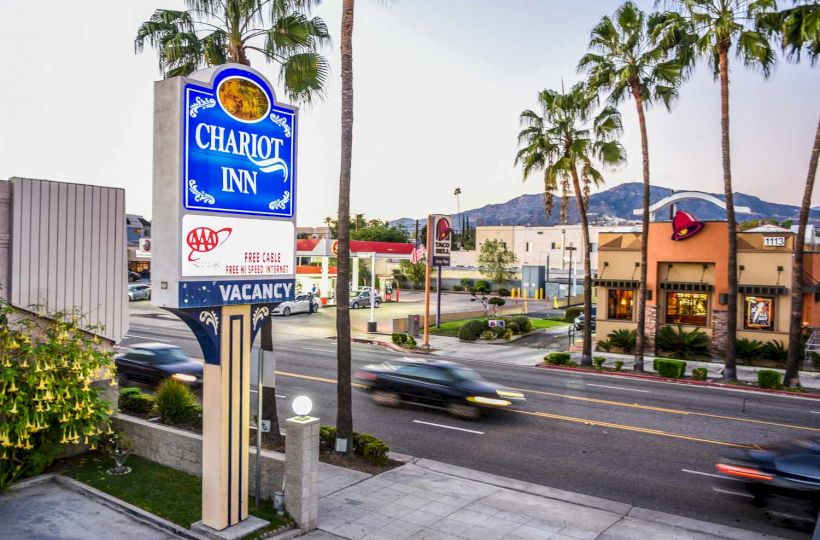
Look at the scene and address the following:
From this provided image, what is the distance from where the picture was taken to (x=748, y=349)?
91.8 ft

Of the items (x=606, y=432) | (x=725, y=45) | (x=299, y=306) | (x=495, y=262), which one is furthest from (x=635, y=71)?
(x=495, y=262)

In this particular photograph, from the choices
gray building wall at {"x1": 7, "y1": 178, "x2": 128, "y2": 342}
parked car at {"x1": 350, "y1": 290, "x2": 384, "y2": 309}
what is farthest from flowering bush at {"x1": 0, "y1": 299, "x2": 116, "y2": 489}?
parked car at {"x1": 350, "y1": 290, "x2": 384, "y2": 309}

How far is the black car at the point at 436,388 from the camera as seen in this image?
55.4 feet

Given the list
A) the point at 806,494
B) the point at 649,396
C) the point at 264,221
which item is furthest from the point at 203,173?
the point at 649,396

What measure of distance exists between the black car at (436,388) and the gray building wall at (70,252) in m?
8.14

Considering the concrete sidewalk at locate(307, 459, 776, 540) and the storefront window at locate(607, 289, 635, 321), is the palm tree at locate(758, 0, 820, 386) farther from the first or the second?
the concrete sidewalk at locate(307, 459, 776, 540)

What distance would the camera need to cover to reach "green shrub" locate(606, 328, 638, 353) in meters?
30.9

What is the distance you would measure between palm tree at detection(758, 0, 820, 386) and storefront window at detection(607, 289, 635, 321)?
9417mm

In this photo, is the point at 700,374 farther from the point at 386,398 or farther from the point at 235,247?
the point at 235,247

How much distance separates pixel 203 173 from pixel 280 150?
148 cm

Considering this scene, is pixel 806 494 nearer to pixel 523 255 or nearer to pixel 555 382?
pixel 555 382

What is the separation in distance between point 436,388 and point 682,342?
17.4 m

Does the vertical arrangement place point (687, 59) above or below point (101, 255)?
above

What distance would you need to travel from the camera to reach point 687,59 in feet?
81.3
